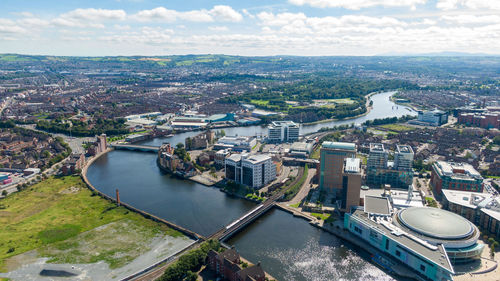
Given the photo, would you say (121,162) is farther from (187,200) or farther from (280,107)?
(280,107)

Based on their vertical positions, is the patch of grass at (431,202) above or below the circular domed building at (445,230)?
below

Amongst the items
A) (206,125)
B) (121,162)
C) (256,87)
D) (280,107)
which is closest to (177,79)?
(256,87)

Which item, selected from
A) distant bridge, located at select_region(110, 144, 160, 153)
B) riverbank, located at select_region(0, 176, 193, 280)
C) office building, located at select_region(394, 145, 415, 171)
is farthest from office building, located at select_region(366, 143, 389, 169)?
distant bridge, located at select_region(110, 144, 160, 153)

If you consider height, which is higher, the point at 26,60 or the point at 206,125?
the point at 26,60

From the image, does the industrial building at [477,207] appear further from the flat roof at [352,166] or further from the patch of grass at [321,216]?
the patch of grass at [321,216]

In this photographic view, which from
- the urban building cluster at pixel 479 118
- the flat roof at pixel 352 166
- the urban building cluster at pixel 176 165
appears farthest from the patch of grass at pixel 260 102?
the flat roof at pixel 352 166

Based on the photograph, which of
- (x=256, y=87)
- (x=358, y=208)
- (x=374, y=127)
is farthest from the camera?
(x=256, y=87)

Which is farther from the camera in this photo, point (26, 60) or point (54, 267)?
point (26, 60)
